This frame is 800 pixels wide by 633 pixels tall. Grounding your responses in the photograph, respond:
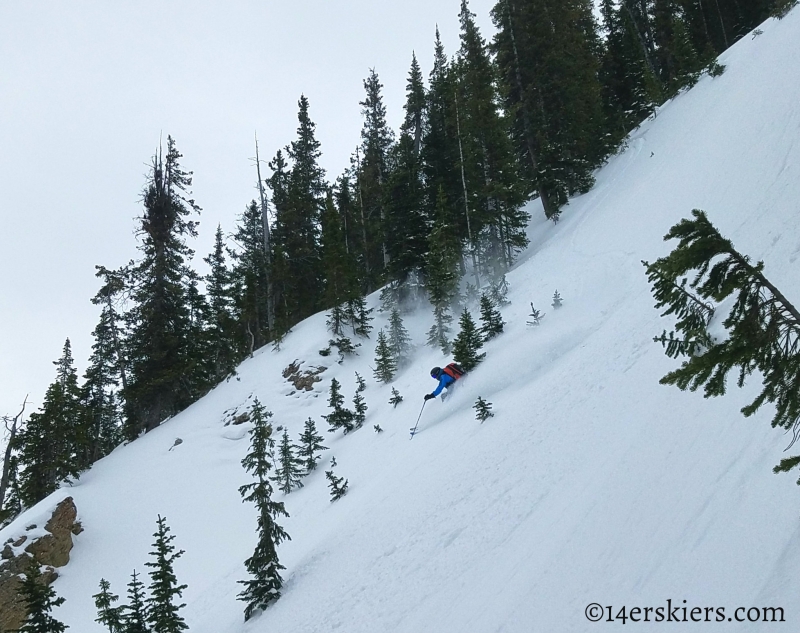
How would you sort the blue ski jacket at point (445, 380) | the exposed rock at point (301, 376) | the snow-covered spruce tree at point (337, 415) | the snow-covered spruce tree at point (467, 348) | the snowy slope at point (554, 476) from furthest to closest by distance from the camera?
1. the exposed rock at point (301, 376)
2. the snow-covered spruce tree at point (337, 415)
3. the snow-covered spruce tree at point (467, 348)
4. the blue ski jacket at point (445, 380)
5. the snowy slope at point (554, 476)

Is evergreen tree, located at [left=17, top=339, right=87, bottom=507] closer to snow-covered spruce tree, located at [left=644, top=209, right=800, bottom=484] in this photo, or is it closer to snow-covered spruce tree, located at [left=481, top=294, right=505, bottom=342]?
snow-covered spruce tree, located at [left=481, top=294, right=505, bottom=342]

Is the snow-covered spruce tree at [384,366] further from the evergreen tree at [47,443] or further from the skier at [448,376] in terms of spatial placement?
the evergreen tree at [47,443]

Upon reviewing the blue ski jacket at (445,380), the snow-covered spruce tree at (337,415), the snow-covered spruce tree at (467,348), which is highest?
the snow-covered spruce tree at (467,348)

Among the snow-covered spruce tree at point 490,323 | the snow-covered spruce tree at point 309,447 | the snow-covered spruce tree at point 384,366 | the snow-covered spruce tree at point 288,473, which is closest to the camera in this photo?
the snow-covered spruce tree at point 288,473

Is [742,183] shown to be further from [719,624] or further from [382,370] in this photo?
[382,370]

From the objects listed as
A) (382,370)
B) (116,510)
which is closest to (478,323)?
(382,370)

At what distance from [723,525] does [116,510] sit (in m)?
20.6

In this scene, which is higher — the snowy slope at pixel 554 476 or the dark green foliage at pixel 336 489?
the snowy slope at pixel 554 476

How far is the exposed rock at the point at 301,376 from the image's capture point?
24062mm

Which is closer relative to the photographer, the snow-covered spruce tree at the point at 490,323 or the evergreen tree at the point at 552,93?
the snow-covered spruce tree at the point at 490,323

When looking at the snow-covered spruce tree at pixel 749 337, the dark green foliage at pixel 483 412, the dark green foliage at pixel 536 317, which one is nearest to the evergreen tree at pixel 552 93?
the dark green foliage at pixel 536 317

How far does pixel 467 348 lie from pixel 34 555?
50.6 ft

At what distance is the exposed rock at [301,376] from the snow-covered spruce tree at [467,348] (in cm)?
1003

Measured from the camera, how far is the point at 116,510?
1919 cm
